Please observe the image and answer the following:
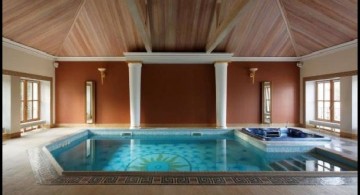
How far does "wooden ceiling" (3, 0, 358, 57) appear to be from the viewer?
651 centimetres

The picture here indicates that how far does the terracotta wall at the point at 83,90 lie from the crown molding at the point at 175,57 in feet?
2.81

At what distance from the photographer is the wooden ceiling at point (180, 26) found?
651 centimetres

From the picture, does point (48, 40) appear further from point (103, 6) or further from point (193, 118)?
point (193, 118)

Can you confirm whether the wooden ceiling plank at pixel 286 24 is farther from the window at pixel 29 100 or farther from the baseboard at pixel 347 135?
the window at pixel 29 100

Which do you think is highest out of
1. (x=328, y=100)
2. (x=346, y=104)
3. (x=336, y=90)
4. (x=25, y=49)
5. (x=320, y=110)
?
(x=25, y=49)

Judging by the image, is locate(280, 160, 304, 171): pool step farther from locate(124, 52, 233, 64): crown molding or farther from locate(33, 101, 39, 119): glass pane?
locate(33, 101, 39, 119): glass pane

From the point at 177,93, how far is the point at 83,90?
3.52 metres

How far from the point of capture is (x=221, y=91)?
9742 mm

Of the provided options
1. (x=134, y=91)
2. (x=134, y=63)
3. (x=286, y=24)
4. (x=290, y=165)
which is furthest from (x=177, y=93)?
(x=290, y=165)

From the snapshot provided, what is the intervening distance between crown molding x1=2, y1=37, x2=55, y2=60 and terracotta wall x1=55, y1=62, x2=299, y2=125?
80 cm

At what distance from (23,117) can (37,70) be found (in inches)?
62.0

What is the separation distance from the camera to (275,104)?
33.6 ft

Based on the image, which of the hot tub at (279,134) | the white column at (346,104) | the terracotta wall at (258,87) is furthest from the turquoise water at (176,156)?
the white column at (346,104)

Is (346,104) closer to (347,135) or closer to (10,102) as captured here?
(347,135)
